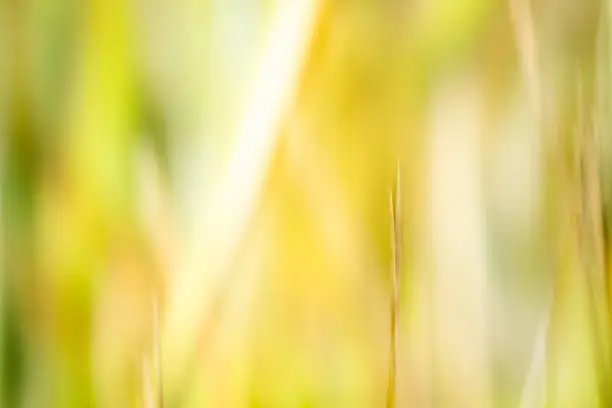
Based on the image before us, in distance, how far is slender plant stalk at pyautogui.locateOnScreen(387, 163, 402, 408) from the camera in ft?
1.64

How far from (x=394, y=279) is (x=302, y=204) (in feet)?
0.26

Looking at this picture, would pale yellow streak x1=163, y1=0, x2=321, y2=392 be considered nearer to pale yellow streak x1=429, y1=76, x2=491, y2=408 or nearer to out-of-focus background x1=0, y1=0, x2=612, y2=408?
out-of-focus background x1=0, y1=0, x2=612, y2=408

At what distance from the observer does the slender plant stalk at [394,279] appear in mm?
500

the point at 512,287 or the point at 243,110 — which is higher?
the point at 243,110

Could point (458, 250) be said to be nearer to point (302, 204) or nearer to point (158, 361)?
point (302, 204)

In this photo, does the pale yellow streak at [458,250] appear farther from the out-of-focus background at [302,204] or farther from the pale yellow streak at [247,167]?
the pale yellow streak at [247,167]

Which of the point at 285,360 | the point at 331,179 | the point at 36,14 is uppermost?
the point at 36,14

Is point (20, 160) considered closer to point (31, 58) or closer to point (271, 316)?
point (31, 58)

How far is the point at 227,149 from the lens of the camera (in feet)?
1.65

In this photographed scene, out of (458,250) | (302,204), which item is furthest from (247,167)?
(458,250)

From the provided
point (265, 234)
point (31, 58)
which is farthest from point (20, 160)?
point (265, 234)

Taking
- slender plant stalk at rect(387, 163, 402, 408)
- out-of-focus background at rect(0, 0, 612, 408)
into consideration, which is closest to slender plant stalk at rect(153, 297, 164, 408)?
out-of-focus background at rect(0, 0, 612, 408)

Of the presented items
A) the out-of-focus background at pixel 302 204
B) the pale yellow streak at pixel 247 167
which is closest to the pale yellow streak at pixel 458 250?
the out-of-focus background at pixel 302 204

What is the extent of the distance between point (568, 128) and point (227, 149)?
23 cm
